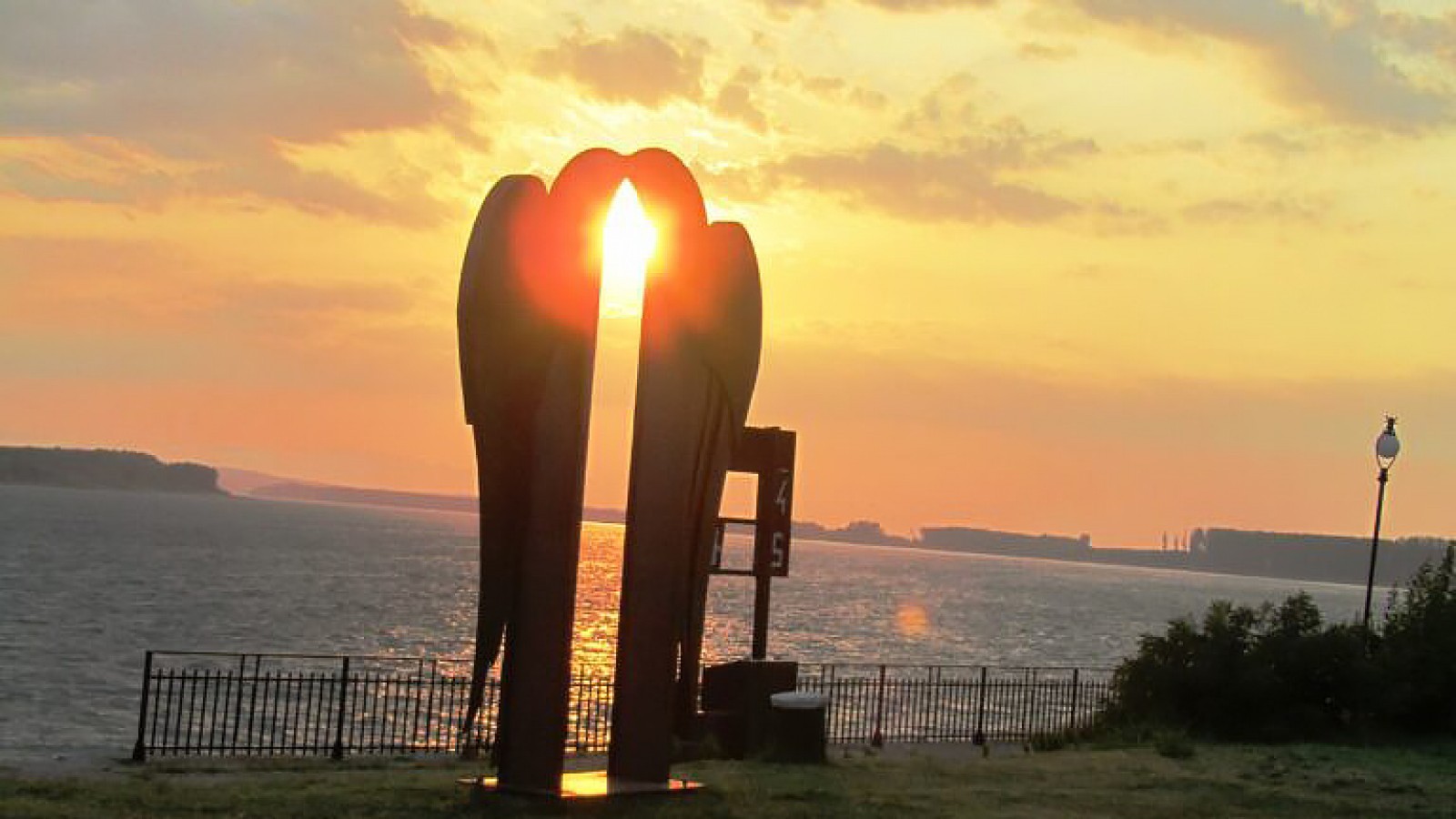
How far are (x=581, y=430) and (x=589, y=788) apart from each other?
316cm

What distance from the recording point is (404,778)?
16.0 meters

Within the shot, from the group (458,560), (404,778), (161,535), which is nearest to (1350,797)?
(404,778)

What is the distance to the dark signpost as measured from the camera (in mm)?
13406

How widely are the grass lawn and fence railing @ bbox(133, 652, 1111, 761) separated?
371cm

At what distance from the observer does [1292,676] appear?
24.1 m

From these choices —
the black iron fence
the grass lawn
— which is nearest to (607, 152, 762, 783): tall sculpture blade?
the grass lawn

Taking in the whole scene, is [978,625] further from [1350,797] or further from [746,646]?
[1350,797]

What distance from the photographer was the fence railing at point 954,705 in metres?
26.9

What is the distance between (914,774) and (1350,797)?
4676mm

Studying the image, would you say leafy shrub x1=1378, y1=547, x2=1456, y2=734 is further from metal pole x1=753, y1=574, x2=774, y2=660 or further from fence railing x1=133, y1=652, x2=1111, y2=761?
metal pole x1=753, y1=574, x2=774, y2=660

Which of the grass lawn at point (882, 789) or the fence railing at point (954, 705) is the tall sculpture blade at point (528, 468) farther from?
the fence railing at point (954, 705)

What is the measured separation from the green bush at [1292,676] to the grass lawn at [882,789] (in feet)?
8.68

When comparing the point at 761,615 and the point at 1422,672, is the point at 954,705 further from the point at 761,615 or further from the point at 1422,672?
the point at 761,615

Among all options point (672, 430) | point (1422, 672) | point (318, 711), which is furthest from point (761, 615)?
point (1422, 672)
